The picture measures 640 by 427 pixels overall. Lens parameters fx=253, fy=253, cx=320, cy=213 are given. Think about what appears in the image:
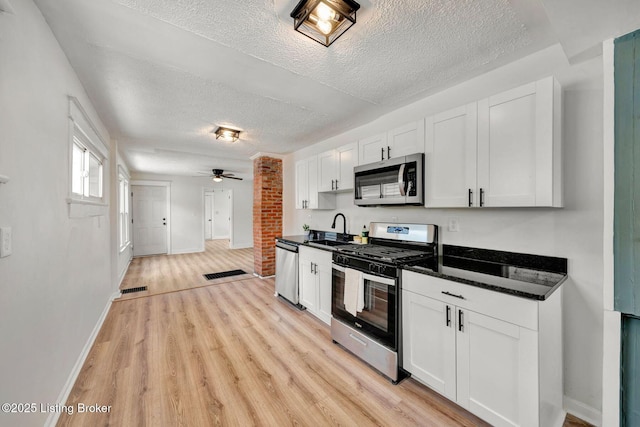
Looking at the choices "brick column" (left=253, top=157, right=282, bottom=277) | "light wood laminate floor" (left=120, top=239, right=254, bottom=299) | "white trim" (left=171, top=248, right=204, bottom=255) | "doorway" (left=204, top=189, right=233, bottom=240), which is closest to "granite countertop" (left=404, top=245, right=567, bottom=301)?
"brick column" (left=253, top=157, right=282, bottom=277)

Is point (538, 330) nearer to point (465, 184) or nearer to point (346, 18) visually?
point (465, 184)

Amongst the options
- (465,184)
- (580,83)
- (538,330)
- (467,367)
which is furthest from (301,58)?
(467,367)

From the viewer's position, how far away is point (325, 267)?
9.37 ft

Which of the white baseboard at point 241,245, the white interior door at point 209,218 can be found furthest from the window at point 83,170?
the white interior door at point 209,218

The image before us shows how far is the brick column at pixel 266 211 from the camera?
4795 mm

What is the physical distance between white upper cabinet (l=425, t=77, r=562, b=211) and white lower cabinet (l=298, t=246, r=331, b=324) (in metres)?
1.34

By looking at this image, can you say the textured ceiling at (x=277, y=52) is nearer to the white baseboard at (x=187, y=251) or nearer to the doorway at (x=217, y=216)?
the white baseboard at (x=187, y=251)

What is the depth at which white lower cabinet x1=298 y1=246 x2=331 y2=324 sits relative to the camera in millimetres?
2834

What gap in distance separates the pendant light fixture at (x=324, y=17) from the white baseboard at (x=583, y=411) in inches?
110

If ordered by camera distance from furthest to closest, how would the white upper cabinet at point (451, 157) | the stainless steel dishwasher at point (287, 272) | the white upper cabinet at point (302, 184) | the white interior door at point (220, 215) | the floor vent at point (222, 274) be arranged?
the white interior door at point (220, 215)
the floor vent at point (222, 274)
the white upper cabinet at point (302, 184)
the stainless steel dishwasher at point (287, 272)
the white upper cabinet at point (451, 157)

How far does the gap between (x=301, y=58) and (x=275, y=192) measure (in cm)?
321

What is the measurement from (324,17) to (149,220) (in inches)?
309

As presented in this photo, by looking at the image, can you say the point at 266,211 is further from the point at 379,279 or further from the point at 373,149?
the point at 379,279

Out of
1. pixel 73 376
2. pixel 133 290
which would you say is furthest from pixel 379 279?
pixel 133 290
